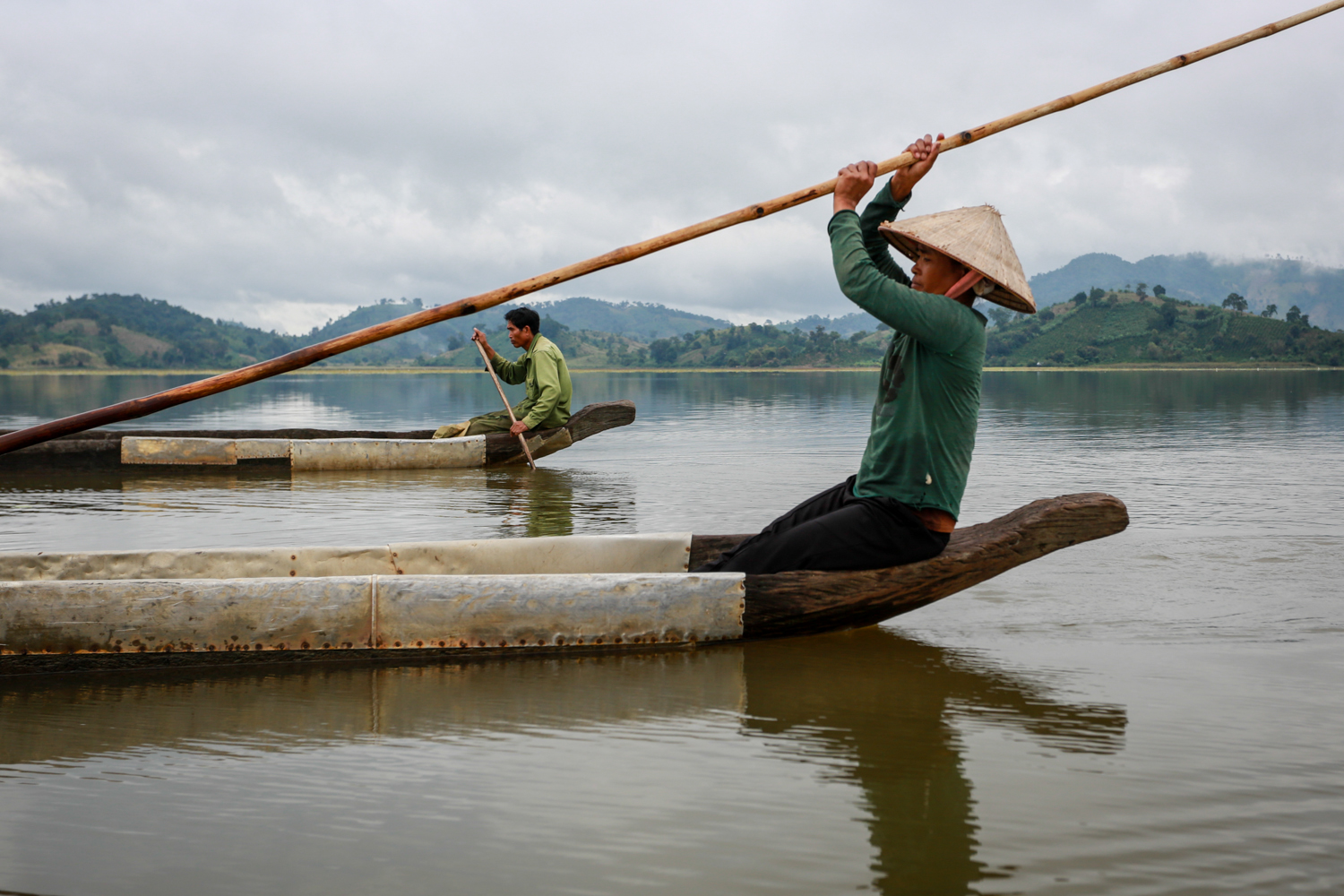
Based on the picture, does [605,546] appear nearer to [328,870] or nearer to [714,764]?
[714,764]

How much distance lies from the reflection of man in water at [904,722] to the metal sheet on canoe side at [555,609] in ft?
1.22

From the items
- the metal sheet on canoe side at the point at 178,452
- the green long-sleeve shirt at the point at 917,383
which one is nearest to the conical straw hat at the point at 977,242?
the green long-sleeve shirt at the point at 917,383

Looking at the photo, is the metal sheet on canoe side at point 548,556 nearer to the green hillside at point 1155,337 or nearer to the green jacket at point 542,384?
the green jacket at point 542,384

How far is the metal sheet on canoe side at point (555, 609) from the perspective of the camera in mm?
4539

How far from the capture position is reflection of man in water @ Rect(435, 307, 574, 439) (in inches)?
474

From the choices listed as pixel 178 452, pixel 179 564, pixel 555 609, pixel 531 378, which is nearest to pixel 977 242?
pixel 555 609

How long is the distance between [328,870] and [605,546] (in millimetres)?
2772

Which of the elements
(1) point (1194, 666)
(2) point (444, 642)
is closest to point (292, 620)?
(2) point (444, 642)

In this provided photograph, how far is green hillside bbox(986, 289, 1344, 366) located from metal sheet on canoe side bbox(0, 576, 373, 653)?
404 feet

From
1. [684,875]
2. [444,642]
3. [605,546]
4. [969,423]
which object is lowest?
[684,875]

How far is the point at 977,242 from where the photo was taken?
4.21 metres

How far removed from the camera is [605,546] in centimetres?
548

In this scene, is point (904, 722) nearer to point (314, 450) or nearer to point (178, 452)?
point (314, 450)

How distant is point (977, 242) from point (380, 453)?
9278mm
